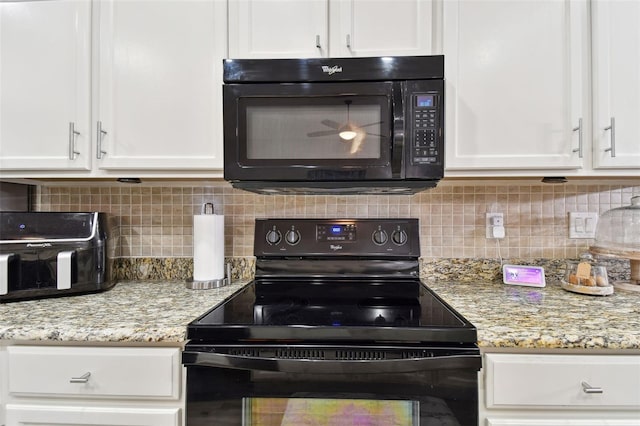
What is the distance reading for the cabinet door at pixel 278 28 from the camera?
1.16m

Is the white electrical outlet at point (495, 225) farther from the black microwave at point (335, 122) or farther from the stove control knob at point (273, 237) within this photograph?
the stove control knob at point (273, 237)

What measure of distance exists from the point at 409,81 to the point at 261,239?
0.83 m

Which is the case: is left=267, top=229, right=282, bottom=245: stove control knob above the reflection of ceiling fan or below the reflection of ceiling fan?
below

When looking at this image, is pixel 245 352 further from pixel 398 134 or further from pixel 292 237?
pixel 398 134

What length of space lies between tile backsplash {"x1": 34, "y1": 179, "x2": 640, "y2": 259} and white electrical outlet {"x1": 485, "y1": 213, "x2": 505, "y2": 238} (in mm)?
25

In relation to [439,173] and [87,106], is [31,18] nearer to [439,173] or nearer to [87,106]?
[87,106]

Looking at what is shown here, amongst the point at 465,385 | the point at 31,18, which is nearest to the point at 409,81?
the point at 465,385

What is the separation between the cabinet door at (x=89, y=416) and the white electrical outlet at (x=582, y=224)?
5.28 feet

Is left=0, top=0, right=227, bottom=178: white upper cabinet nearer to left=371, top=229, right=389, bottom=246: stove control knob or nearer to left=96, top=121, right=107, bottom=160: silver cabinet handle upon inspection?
left=96, top=121, right=107, bottom=160: silver cabinet handle

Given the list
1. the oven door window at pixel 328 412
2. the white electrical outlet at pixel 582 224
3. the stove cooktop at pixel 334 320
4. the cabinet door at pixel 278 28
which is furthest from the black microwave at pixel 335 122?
the white electrical outlet at pixel 582 224

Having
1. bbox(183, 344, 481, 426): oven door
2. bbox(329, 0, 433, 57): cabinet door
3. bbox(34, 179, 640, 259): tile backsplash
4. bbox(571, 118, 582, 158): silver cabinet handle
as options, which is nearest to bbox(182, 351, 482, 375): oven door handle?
bbox(183, 344, 481, 426): oven door

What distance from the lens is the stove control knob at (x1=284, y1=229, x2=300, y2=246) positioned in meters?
1.40

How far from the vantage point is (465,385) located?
782 mm

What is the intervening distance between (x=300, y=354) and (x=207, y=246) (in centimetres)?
64
